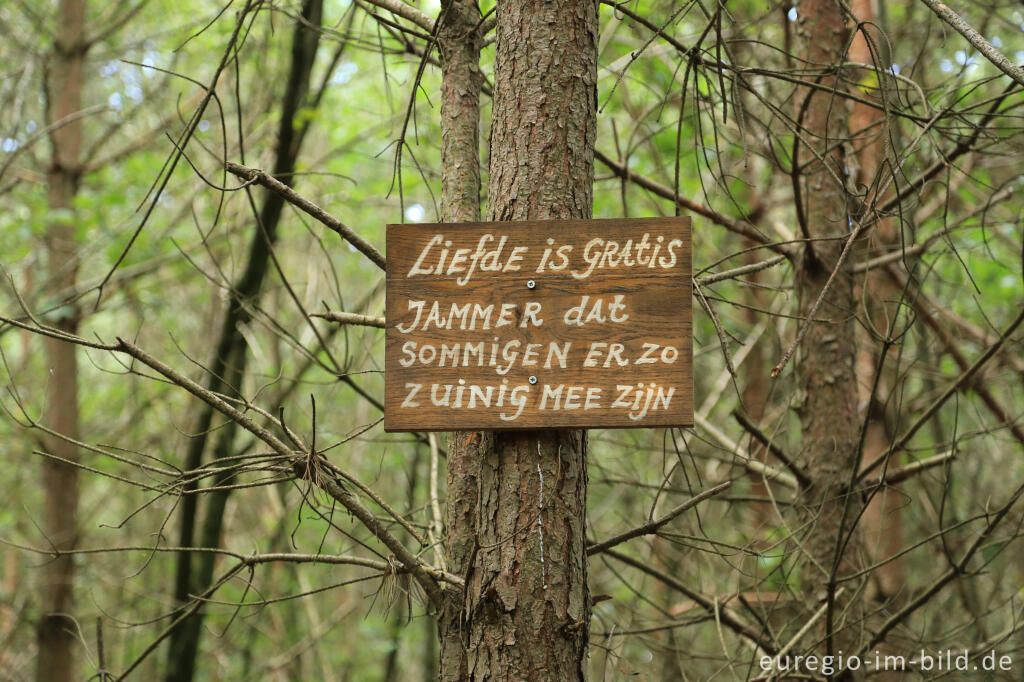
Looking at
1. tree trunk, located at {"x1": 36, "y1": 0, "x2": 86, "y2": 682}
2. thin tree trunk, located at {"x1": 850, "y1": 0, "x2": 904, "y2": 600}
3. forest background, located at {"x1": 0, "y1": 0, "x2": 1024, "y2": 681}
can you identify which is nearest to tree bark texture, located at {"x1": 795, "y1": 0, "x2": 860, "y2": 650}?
forest background, located at {"x1": 0, "y1": 0, "x2": 1024, "y2": 681}

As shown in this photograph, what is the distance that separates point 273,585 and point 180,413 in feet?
5.64

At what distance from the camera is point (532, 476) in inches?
71.2

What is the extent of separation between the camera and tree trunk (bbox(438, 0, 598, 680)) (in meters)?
1.74

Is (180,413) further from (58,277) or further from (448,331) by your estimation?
(448,331)

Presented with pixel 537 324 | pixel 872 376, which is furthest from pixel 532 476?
pixel 872 376

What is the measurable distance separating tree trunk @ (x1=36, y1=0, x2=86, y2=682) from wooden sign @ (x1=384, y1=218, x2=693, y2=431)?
9.76 ft

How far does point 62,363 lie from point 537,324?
389 cm

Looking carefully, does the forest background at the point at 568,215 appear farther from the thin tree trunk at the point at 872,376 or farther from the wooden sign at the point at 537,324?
the wooden sign at the point at 537,324

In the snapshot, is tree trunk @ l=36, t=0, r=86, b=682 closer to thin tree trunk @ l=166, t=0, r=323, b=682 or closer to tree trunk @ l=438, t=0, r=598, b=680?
thin tree trunk @ l=166, t=0, r=323, b=682

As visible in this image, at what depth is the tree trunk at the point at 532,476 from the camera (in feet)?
5.71

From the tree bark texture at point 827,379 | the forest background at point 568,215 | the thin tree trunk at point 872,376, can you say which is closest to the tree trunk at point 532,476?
the forest background at point 568,215

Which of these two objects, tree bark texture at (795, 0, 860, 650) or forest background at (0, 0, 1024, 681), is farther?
tree bark texture at (795, 0, 860, 650)

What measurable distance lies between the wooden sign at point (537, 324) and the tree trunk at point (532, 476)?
96 mm

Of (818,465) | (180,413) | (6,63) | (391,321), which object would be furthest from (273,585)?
(391,321)
